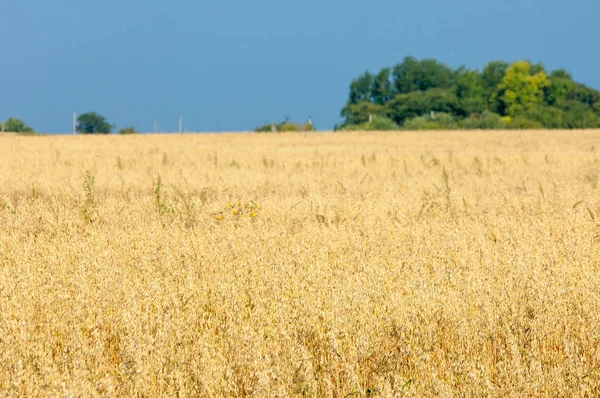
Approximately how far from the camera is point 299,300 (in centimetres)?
422

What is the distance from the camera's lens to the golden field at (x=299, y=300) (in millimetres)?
3146

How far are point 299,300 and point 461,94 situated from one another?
91285 mm

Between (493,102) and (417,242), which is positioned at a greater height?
(493,102)

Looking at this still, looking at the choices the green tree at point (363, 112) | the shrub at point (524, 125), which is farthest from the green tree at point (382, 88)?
the shrub at point (524, 125)

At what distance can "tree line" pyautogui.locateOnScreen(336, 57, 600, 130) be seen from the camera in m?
82.8

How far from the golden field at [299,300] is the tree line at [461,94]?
202ft

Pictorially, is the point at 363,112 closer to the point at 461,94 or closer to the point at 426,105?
the point at 426,105

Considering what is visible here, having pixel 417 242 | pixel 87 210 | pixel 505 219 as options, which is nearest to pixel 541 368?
pixel 417 242

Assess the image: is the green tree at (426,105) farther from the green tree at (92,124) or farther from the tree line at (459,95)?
the green tree at (92,124)

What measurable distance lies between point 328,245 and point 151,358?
2.83 metres

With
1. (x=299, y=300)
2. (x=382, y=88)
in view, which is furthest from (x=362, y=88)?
(x=299, y=300)

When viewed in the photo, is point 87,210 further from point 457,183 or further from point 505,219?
point 457,183

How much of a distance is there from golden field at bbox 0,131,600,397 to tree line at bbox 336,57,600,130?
202 feet

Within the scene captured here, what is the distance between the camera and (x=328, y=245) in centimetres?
584
